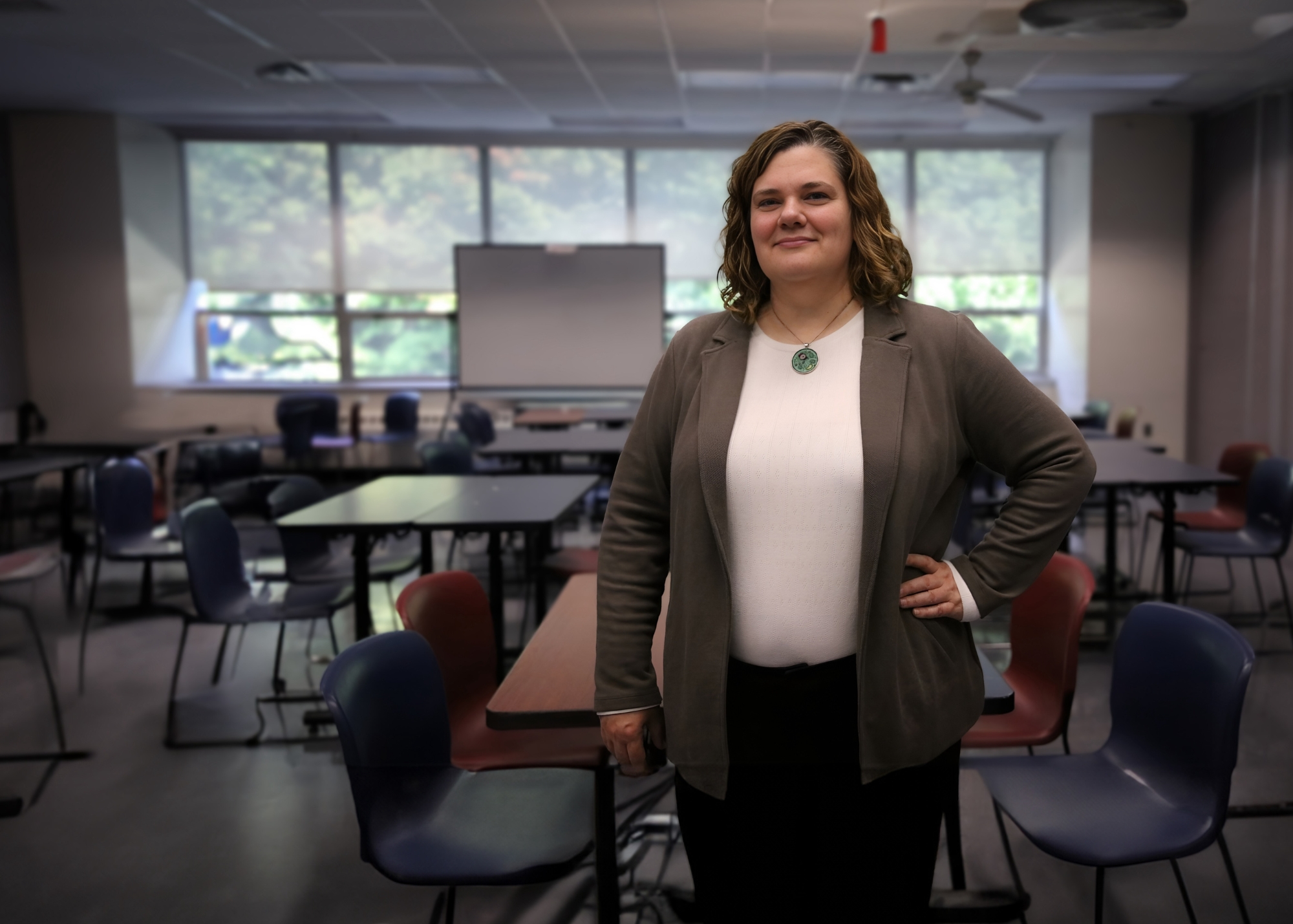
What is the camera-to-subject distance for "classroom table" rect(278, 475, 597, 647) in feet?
10.4

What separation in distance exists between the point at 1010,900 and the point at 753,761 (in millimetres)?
1142

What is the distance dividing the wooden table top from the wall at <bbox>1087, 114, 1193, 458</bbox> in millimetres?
7352

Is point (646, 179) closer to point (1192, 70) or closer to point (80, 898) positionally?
point (1192, 70)

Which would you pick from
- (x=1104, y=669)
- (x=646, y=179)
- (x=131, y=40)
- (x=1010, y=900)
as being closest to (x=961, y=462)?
(x=1010, y=900)

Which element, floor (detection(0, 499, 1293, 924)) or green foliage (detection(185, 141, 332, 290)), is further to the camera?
green foliage (detection(185, 141, 332, 290))

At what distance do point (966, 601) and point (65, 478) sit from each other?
5.61 meters

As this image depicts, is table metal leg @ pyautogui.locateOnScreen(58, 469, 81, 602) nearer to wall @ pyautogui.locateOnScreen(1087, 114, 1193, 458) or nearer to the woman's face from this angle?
the woman's face

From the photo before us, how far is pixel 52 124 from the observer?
8.11 meters

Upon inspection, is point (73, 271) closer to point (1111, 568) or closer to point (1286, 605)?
point (1111, 568)

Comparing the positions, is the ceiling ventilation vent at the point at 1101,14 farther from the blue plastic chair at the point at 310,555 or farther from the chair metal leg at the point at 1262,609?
the blue plastic chair at the point at 310,555

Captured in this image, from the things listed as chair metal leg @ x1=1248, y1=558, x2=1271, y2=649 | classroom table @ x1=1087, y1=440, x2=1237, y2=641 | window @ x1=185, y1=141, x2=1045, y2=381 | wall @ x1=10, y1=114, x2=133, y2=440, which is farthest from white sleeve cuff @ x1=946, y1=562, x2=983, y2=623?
wall @ x1=10, y1=114, x2=133, y2=440

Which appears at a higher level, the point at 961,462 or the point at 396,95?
the point at 396,95

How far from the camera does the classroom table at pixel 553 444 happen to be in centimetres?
498

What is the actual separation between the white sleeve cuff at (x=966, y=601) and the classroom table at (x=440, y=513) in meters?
1.79
